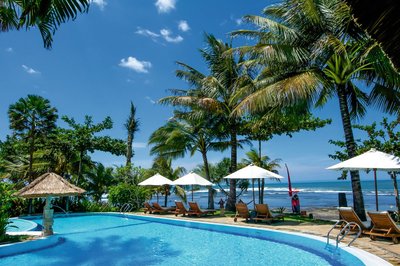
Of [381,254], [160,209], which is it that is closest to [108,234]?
[160,209]

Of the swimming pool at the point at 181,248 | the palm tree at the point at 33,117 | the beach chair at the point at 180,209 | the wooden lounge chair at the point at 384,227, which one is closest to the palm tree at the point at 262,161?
the beach chair at the point at 180,209

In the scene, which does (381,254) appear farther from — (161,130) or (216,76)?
(161,130)

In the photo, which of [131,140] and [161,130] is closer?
[161,130]

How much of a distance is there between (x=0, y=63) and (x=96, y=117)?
29.1 ft

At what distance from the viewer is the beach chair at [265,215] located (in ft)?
37.0

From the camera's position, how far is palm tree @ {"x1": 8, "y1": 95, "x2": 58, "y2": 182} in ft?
60.3

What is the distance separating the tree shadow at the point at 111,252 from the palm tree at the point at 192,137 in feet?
27.2

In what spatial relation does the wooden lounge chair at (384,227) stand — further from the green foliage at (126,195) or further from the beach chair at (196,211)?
the green foliage at (126,195)

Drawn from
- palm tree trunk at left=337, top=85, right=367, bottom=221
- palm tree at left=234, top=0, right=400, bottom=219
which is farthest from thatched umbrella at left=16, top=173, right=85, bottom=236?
palm tree trunk at left=337, top=85, right=367, bottom=221

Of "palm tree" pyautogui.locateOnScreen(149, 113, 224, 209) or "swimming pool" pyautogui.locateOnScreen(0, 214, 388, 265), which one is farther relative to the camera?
"palm tree" pyautogui.locateOnScreen(149, 113, 224, 209)

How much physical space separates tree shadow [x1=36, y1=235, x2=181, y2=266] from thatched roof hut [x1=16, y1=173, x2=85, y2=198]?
1.72 metres

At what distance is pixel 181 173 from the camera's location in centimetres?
2430

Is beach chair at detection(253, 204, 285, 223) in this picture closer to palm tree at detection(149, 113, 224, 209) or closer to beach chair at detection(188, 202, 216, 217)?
beach chair at detection(188, 202, 216, 217)

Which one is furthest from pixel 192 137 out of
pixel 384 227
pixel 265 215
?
pixel 384 227
